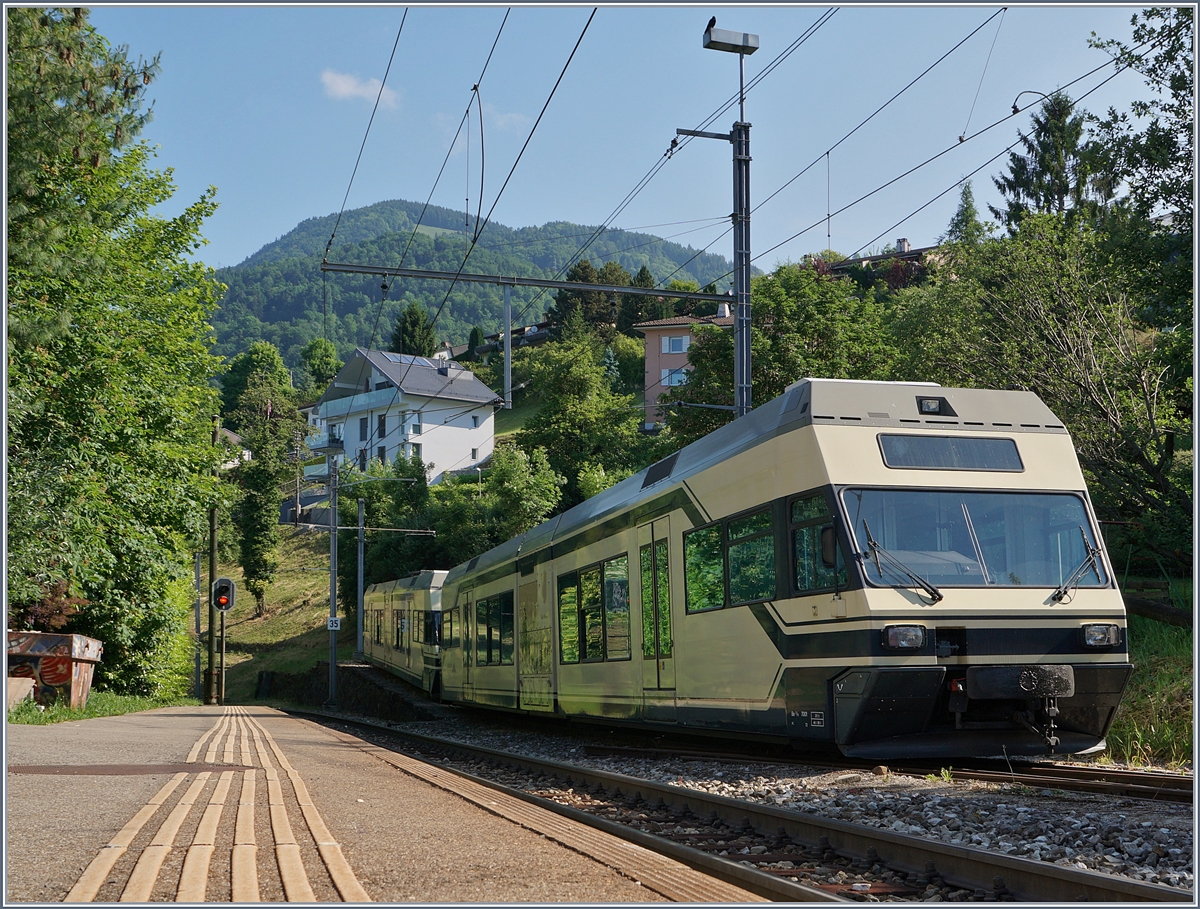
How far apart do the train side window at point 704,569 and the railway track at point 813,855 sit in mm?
2143

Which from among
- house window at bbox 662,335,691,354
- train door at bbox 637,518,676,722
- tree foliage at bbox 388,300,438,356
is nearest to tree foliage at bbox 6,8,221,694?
train door at bbox 637,518,676,722

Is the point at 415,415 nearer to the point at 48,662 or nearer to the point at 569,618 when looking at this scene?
the point at 48,662

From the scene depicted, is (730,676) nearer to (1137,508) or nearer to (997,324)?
(1137,508)

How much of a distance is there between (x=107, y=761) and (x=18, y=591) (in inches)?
424

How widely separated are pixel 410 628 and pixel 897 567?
2626cm

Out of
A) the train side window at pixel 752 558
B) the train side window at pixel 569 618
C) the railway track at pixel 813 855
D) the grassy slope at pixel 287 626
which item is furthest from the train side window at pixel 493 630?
the grassy slope at pixel 287 626

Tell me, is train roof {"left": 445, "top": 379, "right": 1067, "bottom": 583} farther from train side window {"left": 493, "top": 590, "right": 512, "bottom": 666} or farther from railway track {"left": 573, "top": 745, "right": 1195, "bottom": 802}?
train side window {"left": 493, "top": 590, "right": 512, "bottom": 666}

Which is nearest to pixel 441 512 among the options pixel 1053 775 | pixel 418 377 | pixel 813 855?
pixel 418 377

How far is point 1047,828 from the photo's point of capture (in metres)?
6.34

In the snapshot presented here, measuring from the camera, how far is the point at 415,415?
80.4 meters

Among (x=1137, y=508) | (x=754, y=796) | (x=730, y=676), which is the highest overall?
(x=1137, y=508)

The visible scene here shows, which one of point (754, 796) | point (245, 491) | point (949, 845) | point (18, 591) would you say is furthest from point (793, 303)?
point (245, 491)

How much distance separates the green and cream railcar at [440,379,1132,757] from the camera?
348 inches

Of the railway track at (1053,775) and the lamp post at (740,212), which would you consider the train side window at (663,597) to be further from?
the lamp post at (740,212)
